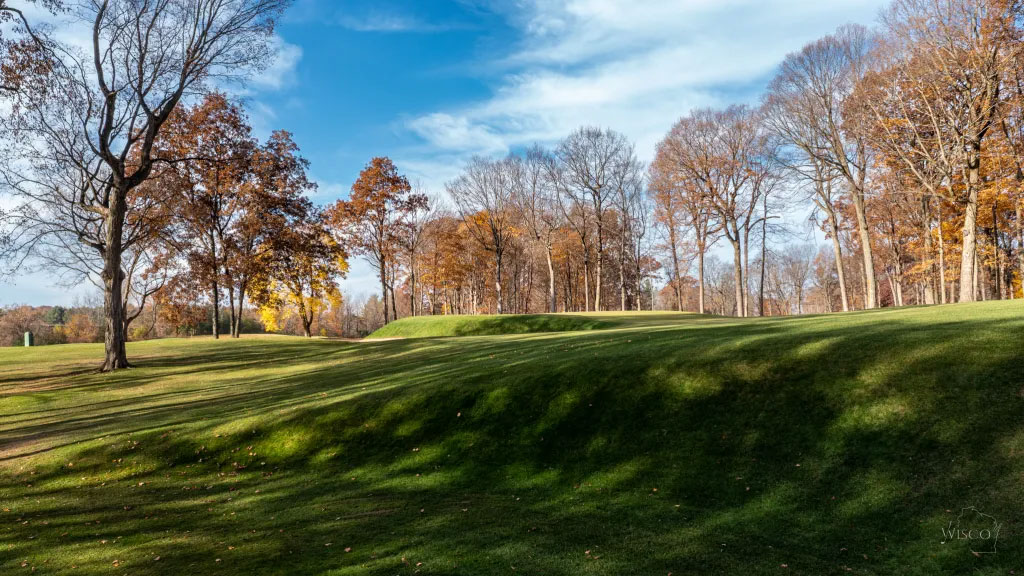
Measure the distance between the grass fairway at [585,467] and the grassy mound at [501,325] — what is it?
1622cm

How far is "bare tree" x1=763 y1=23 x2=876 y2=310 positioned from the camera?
27.0 m

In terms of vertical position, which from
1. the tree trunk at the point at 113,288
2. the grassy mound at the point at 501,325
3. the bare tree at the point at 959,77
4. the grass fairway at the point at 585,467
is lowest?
the grass fairway at the point at 585,467

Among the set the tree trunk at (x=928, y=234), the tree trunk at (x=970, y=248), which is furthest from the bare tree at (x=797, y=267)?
the tree trunk at (x=970, y=248)

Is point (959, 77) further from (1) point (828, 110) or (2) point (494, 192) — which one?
(2) point (494, 192)

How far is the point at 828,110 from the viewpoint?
27938 mm

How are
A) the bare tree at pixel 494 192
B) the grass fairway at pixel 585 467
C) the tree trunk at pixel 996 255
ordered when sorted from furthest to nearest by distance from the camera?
the bare tree at pixel 494 192, the tree trunk at pixel 996 255, the grass fairway at pixel 585 467

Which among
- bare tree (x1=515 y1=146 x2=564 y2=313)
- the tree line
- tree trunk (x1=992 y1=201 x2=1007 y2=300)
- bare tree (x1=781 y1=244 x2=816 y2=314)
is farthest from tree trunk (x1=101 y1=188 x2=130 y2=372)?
bare tree (x1=781 y1=244 x2=816 y2=314)

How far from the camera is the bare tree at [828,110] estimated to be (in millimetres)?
27016

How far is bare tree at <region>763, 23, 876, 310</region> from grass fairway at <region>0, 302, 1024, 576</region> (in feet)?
63.3

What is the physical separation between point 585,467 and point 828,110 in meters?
28.4

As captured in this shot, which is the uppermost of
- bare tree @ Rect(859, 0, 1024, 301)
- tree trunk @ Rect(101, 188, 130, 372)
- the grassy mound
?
bare tree @ Rect(859, 0, 1024, 301)

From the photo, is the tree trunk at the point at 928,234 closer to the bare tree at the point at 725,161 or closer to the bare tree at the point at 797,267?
the bare tree at the point at 725,161

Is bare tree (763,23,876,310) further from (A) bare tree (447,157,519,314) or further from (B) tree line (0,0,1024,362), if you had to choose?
(A) bare tree (447,157,519,314)

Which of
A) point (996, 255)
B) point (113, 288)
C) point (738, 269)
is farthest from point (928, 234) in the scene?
point (113, 288)
